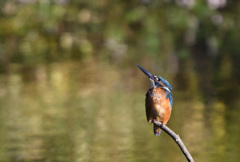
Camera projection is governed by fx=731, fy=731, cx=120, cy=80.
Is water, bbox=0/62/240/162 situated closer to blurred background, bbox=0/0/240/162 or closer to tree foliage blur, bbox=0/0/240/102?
blurred background, bbox=0/0/240/162

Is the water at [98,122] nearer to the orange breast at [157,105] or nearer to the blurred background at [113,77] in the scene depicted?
the blurred background at [113,77]

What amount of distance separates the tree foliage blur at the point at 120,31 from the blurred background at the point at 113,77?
0.7 inches

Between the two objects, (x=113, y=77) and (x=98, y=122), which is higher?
(x=113, y=77)

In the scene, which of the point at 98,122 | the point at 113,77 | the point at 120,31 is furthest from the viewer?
the point at 120,31

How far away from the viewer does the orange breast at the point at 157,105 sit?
12.1 ft

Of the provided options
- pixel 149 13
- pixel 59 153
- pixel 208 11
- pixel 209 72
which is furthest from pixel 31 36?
pixel 59 153

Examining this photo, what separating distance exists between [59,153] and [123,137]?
0.73m

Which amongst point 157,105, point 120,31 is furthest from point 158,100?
point 120,31

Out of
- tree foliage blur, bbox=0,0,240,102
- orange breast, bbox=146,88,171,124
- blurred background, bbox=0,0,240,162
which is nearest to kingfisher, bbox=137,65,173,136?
orange breast, bbox=146,88,171,124

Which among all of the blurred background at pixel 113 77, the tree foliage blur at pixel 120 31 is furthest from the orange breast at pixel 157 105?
the tree foliage blur at pixel 120 31

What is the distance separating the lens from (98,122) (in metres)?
6.91

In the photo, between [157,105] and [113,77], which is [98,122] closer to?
[113,77]

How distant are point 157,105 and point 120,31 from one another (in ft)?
27.4

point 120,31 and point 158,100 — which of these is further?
point 120,31
